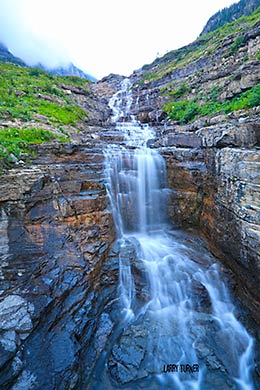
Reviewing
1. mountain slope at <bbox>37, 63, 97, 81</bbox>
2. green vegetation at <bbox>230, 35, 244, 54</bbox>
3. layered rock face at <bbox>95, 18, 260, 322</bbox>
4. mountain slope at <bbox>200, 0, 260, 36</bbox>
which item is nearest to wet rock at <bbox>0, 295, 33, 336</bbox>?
layered rock face at <bbox>95, 18, 260, 322</bbox>

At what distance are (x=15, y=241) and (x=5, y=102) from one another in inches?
411

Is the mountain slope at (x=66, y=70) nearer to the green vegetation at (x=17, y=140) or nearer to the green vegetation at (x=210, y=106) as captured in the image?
the green vegetation at (x=210, y=106)

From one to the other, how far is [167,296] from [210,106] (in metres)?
11.8

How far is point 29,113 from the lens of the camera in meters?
11.2

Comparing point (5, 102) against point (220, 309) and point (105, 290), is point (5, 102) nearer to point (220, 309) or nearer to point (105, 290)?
point (105, 290)

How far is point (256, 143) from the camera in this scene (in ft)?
21.0

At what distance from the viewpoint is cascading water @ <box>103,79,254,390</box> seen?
4652mm

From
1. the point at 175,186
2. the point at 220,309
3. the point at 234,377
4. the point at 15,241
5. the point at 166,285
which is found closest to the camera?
the point at 234,377

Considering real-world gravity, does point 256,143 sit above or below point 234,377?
above

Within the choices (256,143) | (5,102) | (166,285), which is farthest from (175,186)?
(5,102)

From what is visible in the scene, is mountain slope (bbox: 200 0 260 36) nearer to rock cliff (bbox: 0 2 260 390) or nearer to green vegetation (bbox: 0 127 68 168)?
rock cliff (bbox: 0 2 260 390)

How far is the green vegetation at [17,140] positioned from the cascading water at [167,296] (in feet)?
9.36

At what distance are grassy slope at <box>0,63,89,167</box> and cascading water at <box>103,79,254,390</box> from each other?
3159 mm

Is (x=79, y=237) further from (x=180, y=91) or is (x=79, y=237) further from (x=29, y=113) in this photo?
(x=180, y=91)
